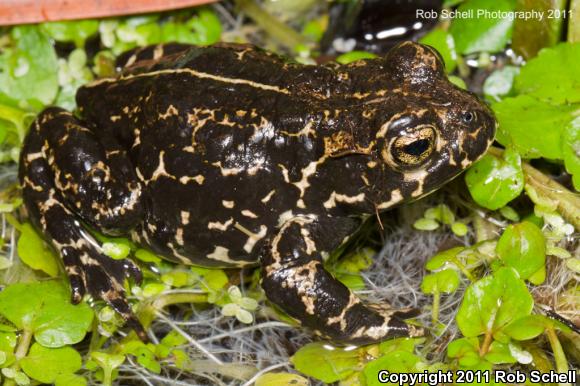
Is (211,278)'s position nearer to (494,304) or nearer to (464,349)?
(464,349)

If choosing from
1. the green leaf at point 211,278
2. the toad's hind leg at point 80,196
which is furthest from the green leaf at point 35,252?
the green leaf at point 211,278

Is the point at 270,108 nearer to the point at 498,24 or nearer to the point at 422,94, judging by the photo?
the point at 422,94

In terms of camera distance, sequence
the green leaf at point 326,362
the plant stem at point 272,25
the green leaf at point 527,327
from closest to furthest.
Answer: the green leaf at point 527,327, the green leaf at point 326,362, the plant stem at point 272,25

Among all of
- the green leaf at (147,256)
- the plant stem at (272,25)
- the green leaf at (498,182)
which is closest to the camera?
the green leaf at (498,182)

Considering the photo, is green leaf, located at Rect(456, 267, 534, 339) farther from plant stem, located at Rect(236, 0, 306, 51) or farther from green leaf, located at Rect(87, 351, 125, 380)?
plant stem, located at Rect(236, 0, 306, 51)

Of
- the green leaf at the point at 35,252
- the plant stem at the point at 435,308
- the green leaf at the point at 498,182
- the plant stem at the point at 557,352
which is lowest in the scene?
the plant stem at the point at 435,308

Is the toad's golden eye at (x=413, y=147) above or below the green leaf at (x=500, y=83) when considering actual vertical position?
above

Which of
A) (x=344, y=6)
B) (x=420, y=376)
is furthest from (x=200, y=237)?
(x=344, y=6)

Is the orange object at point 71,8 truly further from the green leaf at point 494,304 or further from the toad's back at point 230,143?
the green leaf at point 494,304
